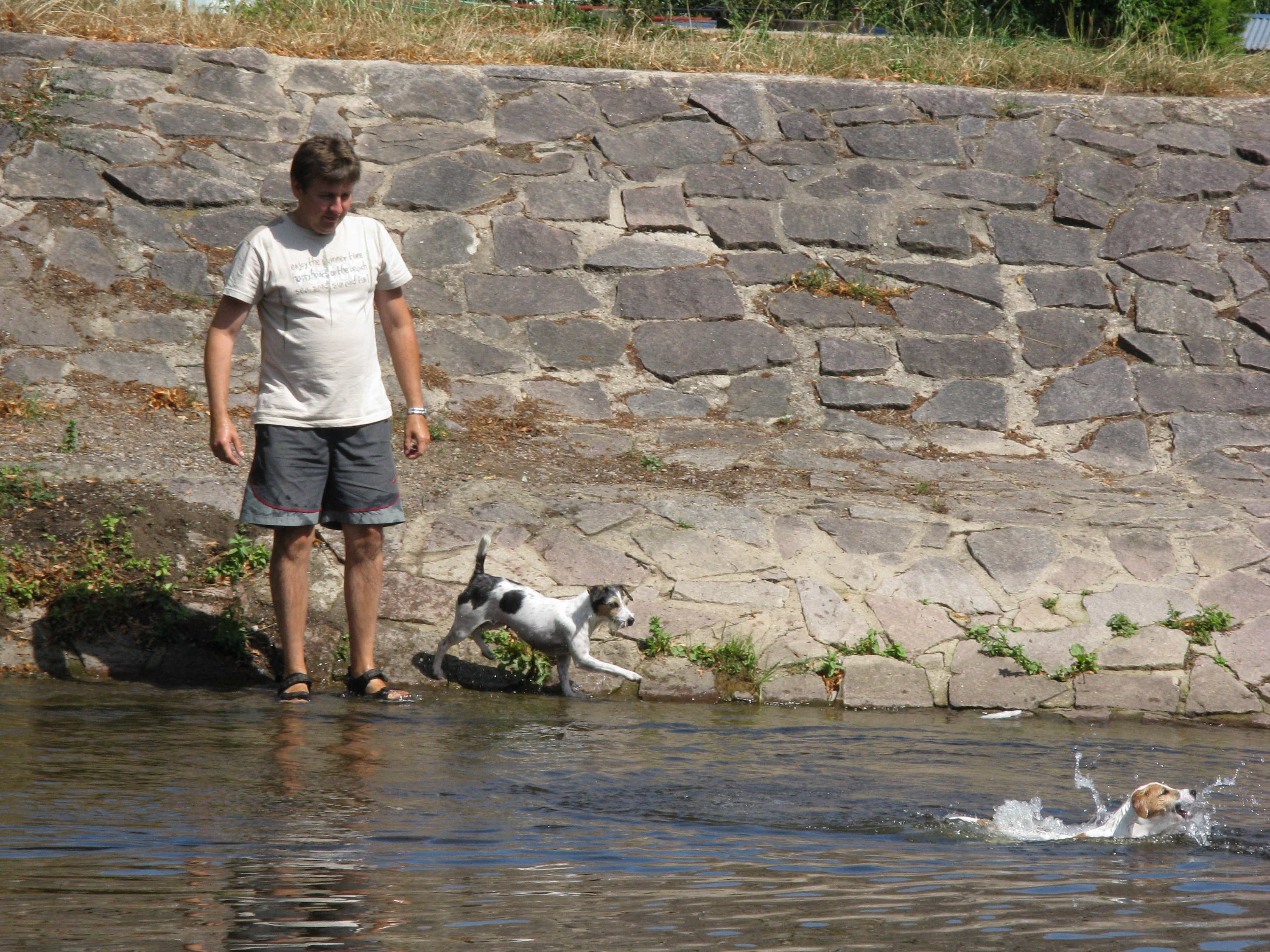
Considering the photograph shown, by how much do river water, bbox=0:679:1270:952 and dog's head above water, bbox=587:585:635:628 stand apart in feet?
1.27

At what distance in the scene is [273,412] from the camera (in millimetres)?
5270

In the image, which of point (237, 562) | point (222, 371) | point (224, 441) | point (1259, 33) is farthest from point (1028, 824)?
point (1259, 33)

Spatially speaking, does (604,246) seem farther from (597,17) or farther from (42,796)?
(42,796)

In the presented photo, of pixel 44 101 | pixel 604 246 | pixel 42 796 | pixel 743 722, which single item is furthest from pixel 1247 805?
pixel 44 101

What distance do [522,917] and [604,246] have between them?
21.4ft

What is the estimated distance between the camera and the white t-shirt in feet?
17.0

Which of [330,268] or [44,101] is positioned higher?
[44,101]

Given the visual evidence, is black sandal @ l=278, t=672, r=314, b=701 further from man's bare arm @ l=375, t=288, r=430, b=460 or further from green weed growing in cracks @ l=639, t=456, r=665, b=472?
green weed growing in cracks @ l=639, t=456, r=665, b=472

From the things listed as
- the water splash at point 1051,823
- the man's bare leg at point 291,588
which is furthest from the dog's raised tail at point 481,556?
the water splash at point 1051,823

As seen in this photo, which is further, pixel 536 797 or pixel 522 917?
pixel 536 797

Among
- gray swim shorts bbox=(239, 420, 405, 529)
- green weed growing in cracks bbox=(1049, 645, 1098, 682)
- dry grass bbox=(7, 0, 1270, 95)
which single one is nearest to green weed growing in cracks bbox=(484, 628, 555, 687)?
gray swim shorts bbox=(239, 420, 405, 529)

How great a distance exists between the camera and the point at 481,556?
231 inches

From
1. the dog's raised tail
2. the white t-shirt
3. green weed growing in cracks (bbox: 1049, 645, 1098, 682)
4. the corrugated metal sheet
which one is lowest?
green weed growing in cracks (bbox: 1049, 645, 1098, 682)

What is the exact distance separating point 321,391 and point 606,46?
5.92 meters
